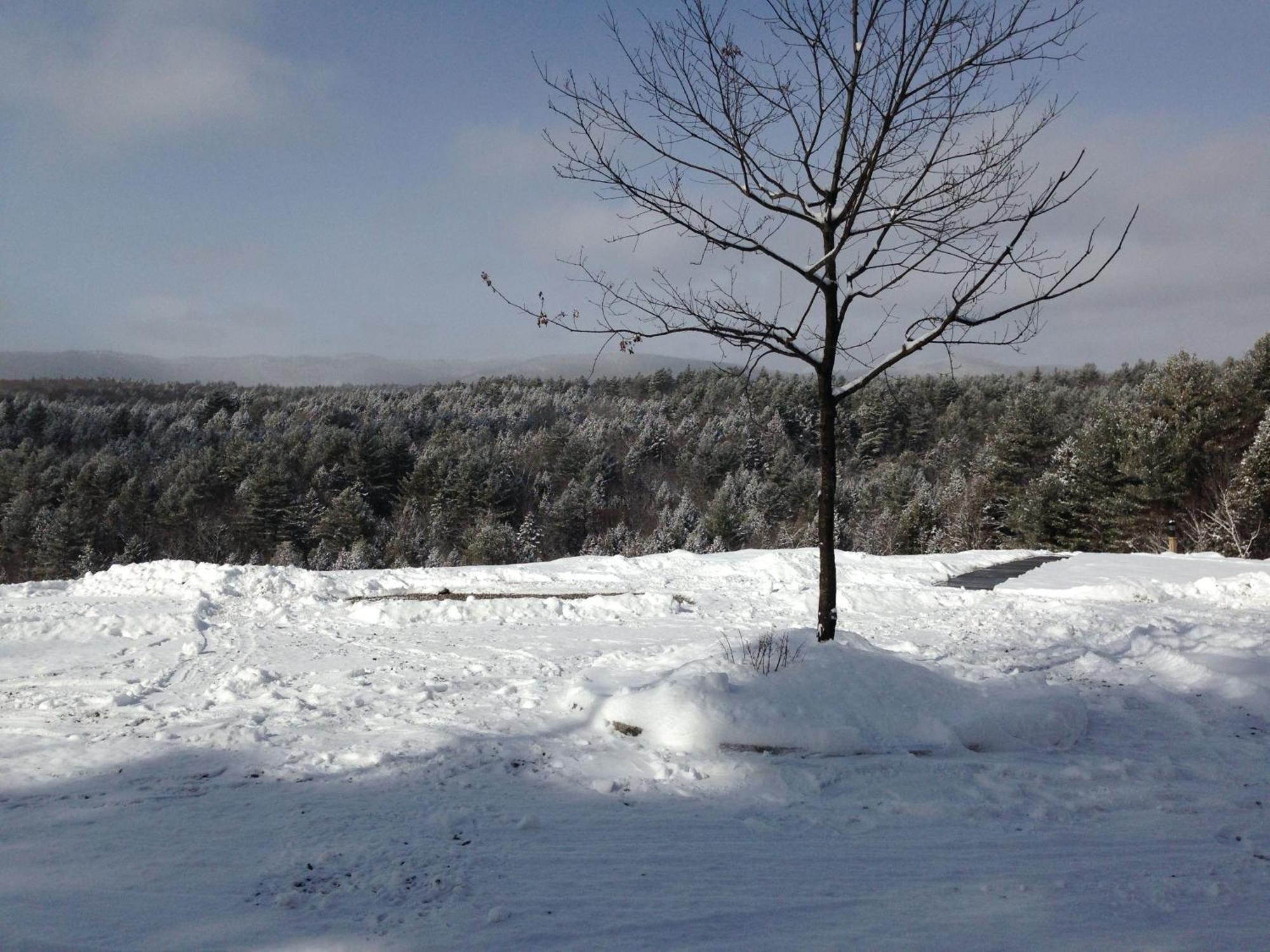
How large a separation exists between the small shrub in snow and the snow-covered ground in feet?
0.47

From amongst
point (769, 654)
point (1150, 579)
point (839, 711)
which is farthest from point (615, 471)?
point (839, 711)

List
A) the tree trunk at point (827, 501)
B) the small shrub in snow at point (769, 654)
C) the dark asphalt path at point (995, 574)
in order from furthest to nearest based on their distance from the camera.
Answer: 1. the dark asphalt path at point (995, 574)
2. the tree trunk at point (827, 501)
3. the small shrub in snow at point (769, 654)

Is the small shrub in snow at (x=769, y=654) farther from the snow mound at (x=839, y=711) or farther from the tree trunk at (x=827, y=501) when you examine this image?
the tree trunk at (x=827, y=501)

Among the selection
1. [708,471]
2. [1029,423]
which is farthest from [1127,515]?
[708,471]

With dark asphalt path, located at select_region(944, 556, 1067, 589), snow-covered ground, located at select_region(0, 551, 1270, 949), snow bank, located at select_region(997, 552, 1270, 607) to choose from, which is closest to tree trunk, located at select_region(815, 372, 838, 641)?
snow-covered ground, located at select_region(0, 551, 1270, 949)

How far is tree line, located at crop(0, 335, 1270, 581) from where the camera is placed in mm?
28578

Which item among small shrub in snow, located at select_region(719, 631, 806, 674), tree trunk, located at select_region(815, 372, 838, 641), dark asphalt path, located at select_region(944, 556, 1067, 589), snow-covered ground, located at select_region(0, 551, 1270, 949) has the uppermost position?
tree trunk, located at select_region(815, 372, 838, 641)

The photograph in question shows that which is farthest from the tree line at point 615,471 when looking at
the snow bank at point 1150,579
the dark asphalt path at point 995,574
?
the snow bank at point 1150,579

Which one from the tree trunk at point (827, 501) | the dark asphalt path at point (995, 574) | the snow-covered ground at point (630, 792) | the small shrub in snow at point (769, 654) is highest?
the tree trunk at point (827, 501)

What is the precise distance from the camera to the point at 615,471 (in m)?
74.8

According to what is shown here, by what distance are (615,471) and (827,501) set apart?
68508 millimetres

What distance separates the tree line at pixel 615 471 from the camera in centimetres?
2858

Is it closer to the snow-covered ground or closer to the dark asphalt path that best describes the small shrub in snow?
the snow-covered ground

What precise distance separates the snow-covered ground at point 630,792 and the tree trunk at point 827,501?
0.52 metres
